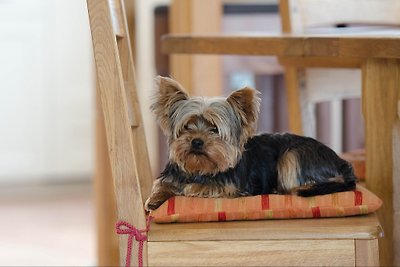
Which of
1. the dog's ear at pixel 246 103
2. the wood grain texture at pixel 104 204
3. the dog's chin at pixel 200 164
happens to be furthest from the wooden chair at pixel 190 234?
A: the wood grain texture at pixel 104 204

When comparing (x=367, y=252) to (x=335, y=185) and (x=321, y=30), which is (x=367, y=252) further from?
(x=321, y=30)

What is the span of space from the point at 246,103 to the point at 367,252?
1.23ft

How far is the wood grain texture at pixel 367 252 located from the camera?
1.62 meters

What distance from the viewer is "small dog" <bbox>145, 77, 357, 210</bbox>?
5.55 ft

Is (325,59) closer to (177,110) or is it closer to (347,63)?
(347,63)

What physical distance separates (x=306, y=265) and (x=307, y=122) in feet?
3.35

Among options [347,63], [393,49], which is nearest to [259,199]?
[393,49]

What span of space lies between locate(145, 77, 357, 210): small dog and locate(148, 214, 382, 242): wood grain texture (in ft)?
0.30

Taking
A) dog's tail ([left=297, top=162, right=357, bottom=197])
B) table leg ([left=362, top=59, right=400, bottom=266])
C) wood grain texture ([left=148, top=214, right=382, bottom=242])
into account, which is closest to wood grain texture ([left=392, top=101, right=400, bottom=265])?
table leg ([left=362, top=59, right=400, bottom=266])

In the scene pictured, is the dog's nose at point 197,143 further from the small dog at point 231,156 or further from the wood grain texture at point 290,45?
the wood grain texture at point 290,45

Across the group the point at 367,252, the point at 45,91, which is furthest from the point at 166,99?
the point at 45,91

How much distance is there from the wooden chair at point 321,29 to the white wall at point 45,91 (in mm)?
3102

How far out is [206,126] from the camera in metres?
1.70

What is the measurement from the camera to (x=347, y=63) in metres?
2.25
